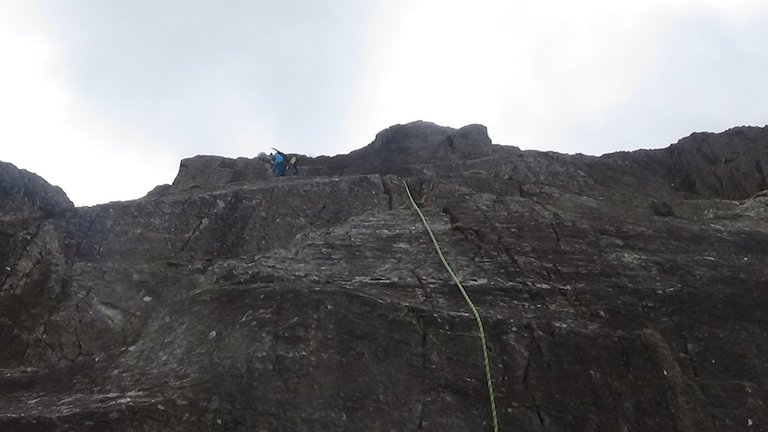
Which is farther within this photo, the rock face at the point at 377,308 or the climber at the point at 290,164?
the climber at the point at 290,164

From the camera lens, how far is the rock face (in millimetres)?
11594

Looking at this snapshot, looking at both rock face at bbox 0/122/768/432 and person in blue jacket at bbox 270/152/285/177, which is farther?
person in blue jacket at bbox 270/152/285/177

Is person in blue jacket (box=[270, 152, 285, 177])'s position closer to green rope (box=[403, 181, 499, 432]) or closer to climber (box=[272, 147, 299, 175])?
climber (box=[272, 147, 299, 175])

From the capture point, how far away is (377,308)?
12961 millimetres

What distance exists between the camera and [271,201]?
17297 millimetres

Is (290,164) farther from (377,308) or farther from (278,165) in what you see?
(377,308)

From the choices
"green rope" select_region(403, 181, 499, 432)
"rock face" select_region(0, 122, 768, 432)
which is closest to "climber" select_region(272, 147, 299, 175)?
"rock face" select_region(0, 122, 768, 432)

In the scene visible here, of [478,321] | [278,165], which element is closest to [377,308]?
[478,321]

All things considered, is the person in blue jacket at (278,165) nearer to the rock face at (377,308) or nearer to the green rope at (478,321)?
the rock face at (377,308)

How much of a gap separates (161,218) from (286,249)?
364 cm

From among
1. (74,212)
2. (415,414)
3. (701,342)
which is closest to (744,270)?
(701,342)

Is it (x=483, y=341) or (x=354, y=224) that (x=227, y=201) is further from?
(x=483, y=341)

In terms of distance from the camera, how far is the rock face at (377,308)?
1159cm

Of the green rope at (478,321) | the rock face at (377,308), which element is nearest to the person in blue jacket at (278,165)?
the rock face at (377,308)
